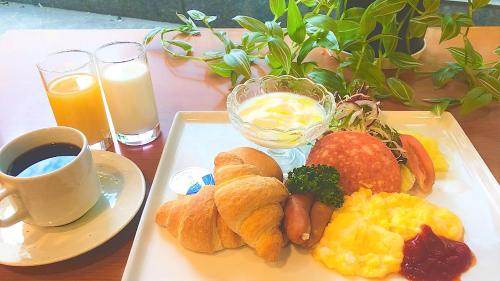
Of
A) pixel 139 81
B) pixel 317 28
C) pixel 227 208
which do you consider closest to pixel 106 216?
pixel 227 208

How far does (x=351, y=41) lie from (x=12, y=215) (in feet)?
3.40

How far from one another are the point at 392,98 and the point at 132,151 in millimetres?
816

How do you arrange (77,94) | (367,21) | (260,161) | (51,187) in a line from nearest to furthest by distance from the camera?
(51,187), (260,161), (77,94), (367,21)

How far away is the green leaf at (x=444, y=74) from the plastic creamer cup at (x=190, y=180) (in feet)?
2.76

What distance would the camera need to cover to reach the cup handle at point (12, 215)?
81 centimetres

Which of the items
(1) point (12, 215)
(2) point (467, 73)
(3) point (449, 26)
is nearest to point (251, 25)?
(3) point (449, 26)

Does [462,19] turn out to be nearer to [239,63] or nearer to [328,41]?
[328,41]

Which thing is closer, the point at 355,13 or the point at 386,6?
the point at 386,6

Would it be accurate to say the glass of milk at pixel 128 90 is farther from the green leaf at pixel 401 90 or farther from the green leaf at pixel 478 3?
the green leaf at pixel 478 3

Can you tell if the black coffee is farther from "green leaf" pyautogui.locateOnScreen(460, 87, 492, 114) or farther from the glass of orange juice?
"green leaf" pyautogui.locateOnScreen(460, 87, 492, 114)

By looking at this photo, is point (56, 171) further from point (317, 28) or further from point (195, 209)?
point (317, 28)

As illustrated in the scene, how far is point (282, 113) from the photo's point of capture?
43.8 inches

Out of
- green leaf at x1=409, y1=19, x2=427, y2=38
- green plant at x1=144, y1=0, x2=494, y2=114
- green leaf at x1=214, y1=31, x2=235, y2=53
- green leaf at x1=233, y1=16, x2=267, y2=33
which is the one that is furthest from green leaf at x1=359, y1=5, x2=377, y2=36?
green leaf at x1=214, y1=31, x2=235, y2=53

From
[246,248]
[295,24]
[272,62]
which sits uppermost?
[295,24]
